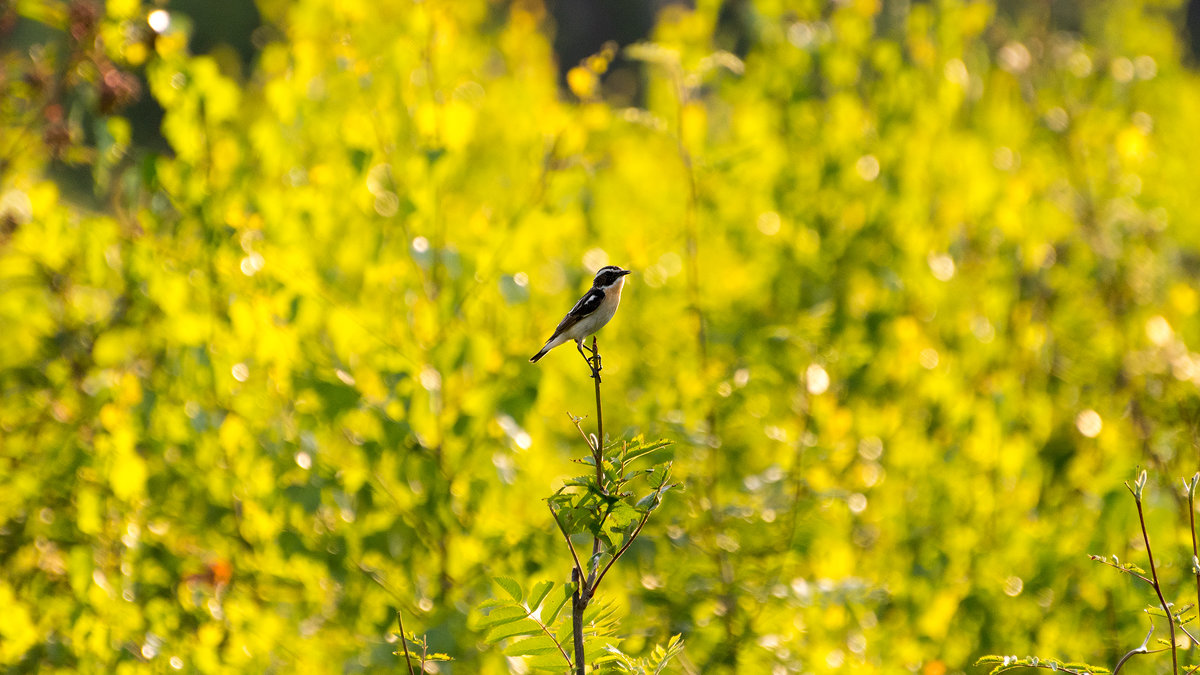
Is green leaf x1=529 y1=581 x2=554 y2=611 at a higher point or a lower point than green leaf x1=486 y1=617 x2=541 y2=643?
higher

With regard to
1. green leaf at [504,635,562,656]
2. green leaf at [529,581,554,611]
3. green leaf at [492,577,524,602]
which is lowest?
green leaf at [504,635,562,656]

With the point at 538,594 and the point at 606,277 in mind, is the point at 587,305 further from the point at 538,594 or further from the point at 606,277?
the point at 538,594

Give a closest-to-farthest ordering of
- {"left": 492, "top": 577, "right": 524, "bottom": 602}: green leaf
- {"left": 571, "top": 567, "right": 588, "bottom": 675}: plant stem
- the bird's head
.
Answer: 1. {"left": 571, "top": 567, "right": 588, "bottom": 675}: plant stem
2. {"left": 492, "top": 577, "right": 524, "bottom": 602}: green leaf
3. the bird's head

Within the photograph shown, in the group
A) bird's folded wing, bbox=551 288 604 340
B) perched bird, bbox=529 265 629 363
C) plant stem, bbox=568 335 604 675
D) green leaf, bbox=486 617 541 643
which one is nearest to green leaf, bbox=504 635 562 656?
green leaf, bbox=486 617 541 643

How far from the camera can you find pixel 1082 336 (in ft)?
20.3

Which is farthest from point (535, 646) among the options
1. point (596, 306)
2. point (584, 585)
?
point (596, 306)

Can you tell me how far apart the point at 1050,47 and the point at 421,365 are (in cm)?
560

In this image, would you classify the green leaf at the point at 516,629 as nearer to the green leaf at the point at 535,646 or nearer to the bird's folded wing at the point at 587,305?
the green leaf at the point at 535,646

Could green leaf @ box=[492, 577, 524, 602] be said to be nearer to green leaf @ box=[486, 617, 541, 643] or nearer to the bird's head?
green leaf @ box=[486, 617, 541, 643]

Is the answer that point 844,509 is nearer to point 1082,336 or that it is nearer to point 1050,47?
point 1082,336

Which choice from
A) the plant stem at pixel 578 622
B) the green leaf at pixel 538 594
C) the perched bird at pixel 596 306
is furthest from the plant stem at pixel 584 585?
the perched bird at pixel 596 306

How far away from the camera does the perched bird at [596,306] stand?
2475mm

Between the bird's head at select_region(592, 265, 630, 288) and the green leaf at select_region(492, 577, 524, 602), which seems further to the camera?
the bird's head at select_region(592, 265, 630, 288)

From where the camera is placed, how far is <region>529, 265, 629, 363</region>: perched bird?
8.12ft
